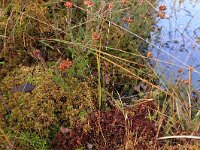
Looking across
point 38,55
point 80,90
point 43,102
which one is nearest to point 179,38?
point 80,90

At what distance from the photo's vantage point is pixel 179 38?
11.9ft

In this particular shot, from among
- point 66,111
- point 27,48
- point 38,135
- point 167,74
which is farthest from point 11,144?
point 167,74

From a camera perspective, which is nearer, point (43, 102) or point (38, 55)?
point (43, 102)

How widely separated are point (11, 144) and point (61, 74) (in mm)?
821

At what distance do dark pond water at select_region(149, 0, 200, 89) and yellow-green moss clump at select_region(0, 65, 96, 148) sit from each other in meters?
0.76

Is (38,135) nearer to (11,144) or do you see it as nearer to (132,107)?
(11,144)

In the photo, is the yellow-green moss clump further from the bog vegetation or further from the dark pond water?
the dark pond water

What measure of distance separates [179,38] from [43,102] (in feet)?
5.12

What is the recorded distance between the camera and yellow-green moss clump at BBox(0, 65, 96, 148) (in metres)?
2.65

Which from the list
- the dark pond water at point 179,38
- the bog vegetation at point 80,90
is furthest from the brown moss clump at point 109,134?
the dark pond water at point 179,38

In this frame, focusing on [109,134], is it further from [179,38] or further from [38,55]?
[179,38]

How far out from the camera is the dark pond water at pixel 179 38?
3277 millimetres

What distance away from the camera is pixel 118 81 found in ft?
10.4

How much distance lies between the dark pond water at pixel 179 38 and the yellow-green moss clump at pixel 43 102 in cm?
76
